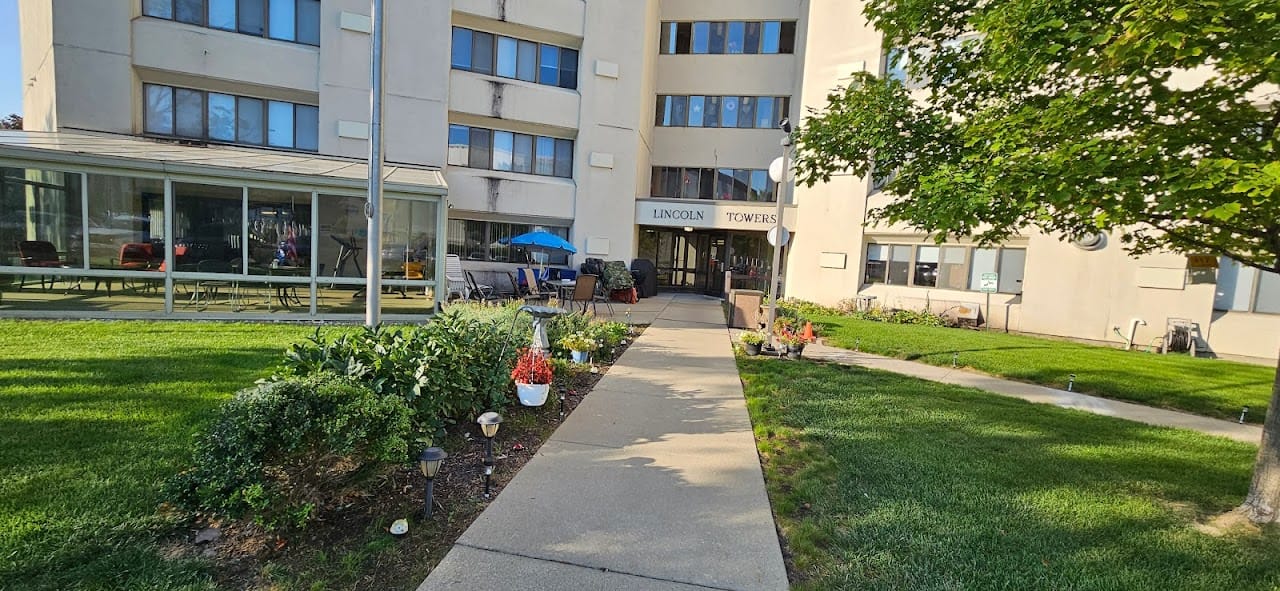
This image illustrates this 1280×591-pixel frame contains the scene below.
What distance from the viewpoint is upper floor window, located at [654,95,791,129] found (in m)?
20.1

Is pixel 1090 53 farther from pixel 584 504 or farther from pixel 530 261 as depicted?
pixel 530 261

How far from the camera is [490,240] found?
1784 centimetres

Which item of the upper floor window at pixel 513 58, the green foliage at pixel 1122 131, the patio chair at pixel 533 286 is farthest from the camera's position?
the upper floor window at pixel 513 58

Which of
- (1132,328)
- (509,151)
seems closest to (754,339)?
(1132,328)

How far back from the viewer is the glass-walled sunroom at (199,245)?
9.05 metres

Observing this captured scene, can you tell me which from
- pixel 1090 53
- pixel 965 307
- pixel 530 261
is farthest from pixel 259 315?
pixel 965 307

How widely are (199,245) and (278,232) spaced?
1300 millimetres

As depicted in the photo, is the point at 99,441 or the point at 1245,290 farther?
the point at 1245,290

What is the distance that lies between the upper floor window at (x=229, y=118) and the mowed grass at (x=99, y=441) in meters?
8.76

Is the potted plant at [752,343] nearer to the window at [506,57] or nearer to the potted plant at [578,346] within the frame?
the potted plant at [578,346]

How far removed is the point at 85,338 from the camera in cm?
733

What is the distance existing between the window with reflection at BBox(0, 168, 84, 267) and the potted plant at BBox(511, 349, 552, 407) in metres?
9.65

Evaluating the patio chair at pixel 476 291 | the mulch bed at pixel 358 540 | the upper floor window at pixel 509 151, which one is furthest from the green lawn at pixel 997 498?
the upper floor window at pixel 509 151

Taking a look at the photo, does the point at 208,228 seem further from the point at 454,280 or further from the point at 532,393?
the point at 532,393
